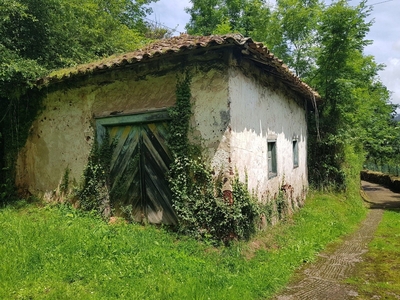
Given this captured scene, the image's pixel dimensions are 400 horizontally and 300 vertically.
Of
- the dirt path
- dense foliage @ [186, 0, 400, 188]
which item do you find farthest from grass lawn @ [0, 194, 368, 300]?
dense foliage @ [186, 0, 400, 188]

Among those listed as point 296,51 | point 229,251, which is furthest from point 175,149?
point 296,51

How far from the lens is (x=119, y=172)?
6.53 m

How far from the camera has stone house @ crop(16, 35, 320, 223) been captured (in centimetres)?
536

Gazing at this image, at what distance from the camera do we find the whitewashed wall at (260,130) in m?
5.56

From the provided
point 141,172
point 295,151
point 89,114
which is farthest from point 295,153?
point 89,114

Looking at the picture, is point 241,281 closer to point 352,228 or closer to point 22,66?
point 352,228

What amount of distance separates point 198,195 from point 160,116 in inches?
66.5

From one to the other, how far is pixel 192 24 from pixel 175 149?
21.8m

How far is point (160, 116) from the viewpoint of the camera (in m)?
5.88

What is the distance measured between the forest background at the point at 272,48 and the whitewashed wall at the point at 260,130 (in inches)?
113

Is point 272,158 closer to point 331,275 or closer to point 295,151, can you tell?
point 295,151

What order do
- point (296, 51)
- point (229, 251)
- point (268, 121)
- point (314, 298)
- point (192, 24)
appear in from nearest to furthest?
point (314, 298), point (229, 251), point (268, 121), point (296, 51), point (192, 24)

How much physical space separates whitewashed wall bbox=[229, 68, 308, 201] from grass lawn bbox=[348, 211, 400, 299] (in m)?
2.27

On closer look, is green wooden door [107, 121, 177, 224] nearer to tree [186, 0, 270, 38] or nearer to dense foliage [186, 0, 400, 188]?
dense foliage [186, 0, 400, 188]
